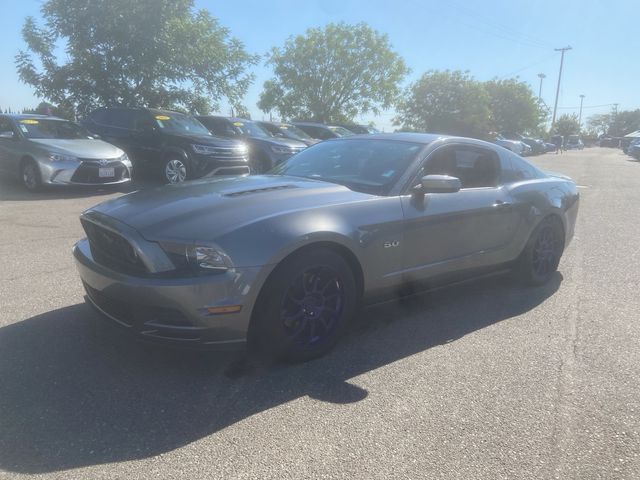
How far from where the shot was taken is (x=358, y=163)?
4.36 m

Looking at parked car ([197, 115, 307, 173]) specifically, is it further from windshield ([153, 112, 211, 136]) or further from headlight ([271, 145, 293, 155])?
windshield ([153, 112, 211, 136])

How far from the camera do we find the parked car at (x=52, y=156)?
930 cm

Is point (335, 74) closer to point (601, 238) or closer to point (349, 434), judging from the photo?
point (601, 238)

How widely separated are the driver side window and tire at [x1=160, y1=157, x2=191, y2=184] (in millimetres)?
7461

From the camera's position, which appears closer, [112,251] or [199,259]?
[199,259]

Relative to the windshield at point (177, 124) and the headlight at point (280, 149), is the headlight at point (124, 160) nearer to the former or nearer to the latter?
the windshield at point (177, 124)

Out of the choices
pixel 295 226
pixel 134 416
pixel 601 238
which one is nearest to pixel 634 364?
pixel 295 226

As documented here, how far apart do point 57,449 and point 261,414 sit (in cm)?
97

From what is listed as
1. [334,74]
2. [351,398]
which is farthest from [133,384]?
[334,74]

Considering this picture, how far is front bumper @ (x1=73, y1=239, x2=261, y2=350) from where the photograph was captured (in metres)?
2.87

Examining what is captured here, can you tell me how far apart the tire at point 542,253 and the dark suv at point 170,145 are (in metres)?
7.34

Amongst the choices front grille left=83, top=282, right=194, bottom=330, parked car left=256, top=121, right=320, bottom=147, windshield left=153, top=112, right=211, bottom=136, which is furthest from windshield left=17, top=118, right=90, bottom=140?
front grille left=83, top=282, right=194, bottom=330

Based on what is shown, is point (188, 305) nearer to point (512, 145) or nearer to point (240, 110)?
point (240, 110)

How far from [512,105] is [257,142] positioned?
49.9 metres
